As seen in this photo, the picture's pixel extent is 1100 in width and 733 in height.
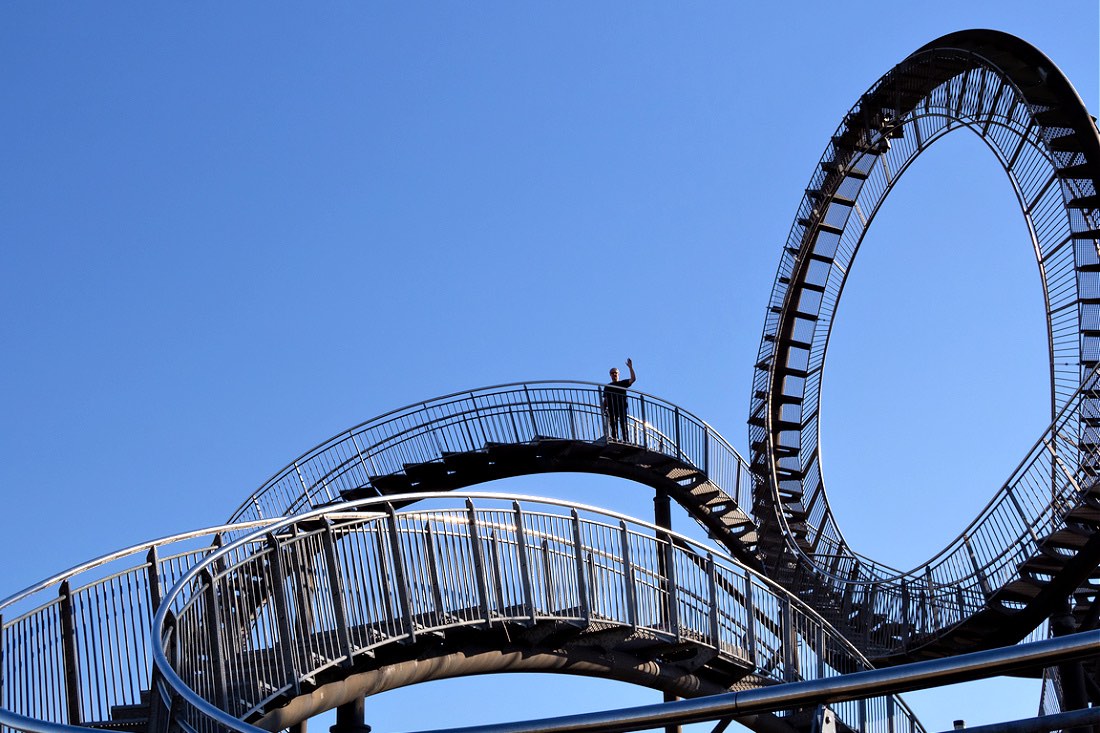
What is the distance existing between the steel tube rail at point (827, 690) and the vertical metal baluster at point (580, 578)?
28.0 ft

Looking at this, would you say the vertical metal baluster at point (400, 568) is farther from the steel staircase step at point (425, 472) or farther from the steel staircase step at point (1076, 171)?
the steel staircase step at point (1076, 171)

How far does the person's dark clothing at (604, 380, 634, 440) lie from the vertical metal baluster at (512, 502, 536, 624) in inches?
427

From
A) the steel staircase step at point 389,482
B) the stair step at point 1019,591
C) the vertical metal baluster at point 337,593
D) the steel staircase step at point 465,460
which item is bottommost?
the vertical metal baluster at point 337,593

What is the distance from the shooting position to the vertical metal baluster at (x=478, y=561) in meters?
12.2

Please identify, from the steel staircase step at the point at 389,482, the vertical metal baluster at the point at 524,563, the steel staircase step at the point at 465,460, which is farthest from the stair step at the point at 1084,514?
the steel staircase step at the point at 389,482

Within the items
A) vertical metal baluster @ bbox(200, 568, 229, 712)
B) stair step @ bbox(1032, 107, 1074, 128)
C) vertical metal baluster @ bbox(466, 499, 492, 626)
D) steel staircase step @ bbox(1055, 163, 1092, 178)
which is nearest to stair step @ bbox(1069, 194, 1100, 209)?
steel staircase step @ bbox(1055, 163, 1092, 178)

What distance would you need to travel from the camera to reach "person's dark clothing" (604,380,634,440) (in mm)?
23547

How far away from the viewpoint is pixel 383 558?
451 inches

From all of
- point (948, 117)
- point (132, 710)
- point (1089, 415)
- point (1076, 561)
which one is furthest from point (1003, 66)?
point (132, 710)

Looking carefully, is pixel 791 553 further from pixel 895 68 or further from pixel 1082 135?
pixel 895 68

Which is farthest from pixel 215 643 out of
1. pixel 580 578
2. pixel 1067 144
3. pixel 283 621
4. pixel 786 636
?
pixel 1067 144

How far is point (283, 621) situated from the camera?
10.4 m

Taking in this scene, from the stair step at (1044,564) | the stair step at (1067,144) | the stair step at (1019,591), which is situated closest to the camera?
the stair step at (1044,564)

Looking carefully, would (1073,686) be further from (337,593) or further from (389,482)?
(389,482)
